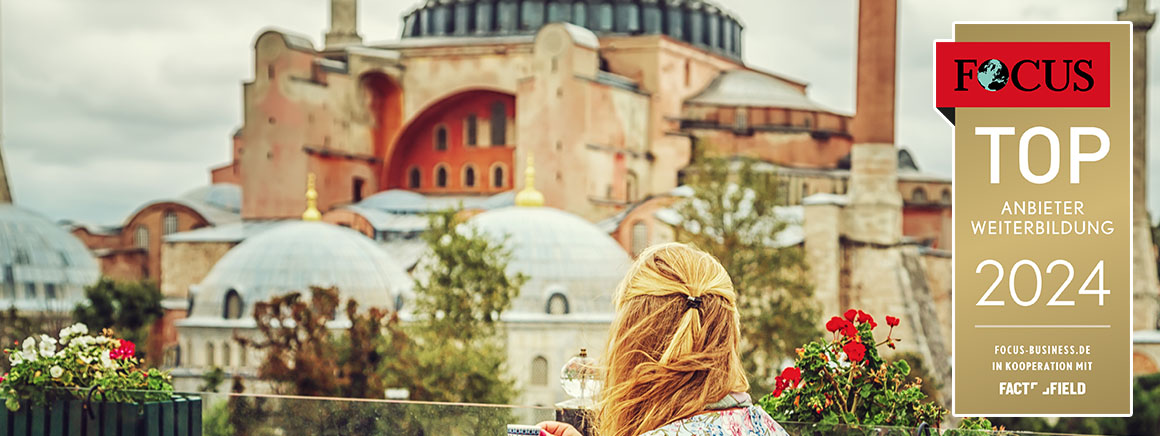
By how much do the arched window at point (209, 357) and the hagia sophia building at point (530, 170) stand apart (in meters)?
0.04

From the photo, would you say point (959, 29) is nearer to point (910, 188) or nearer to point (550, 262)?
point (550, 262)

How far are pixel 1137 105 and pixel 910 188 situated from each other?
495cm

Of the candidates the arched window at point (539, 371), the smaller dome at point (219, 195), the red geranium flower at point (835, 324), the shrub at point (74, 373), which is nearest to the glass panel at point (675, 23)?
the smaller dome at point (219, 195)

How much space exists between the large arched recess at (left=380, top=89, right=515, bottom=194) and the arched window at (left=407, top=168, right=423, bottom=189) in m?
0.02

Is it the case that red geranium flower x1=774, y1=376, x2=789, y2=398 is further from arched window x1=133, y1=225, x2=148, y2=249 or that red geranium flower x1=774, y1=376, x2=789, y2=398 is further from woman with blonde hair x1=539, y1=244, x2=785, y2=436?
arched window x1=133, y1=225, x2=148, y2=249

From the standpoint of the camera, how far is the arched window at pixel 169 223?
34.1 meters

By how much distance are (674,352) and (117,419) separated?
115 inches

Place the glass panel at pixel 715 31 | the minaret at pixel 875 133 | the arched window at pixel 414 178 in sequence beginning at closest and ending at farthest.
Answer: the minaret at pixel 875 133 → the arched window at pixel 414 178 → the glass panel at pixel 715 31

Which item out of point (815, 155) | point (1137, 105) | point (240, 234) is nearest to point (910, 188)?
point (815, 155)

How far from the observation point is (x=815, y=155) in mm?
33188

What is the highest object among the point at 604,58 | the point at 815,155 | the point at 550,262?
the point at 604,58

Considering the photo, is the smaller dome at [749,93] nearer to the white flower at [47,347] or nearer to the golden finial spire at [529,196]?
the golden finial spire at [529,196]

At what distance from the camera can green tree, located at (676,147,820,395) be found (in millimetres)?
25125

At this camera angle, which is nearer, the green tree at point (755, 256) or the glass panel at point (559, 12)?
the green tree at point (755, 256)
